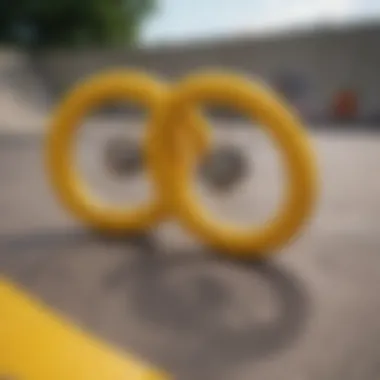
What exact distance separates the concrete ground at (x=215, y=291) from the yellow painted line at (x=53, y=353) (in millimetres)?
34

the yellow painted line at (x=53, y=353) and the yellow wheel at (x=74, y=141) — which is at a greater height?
the yellow wheel at (x=74, y=141)

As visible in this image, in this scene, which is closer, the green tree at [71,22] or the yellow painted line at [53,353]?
the yellow painted line at [53,353]

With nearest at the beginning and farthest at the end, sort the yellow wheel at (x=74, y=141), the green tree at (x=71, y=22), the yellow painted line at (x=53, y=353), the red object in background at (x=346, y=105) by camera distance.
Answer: the yellow painted line at (x=53, y=353) < the yellow wheel at (x=74, y=141) < the red object in background at (x=346, y=105) < the green tree at (x=71, y=22)

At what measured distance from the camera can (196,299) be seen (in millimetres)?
908

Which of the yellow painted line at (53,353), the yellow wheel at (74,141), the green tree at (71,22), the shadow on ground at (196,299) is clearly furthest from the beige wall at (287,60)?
the yellow painted line at (53,353)

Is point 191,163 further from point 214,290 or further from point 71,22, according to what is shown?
point 71,22

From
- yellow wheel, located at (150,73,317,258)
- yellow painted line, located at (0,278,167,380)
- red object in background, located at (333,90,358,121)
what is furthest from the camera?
red object in background, located at (333,90,358,121)

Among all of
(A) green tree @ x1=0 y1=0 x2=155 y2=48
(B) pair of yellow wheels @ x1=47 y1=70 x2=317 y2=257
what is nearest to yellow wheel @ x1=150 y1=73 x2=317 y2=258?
(B) pair of yellow wheels @ x1=47 y1=70 x2=317 y2=257

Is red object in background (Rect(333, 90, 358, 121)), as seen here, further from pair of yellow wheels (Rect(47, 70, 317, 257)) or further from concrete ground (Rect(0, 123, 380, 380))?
pair of yellow wheels (Rect(47, 70, 317, 257))

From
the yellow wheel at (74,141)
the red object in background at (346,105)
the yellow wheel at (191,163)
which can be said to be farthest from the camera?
the red object in background at (346,105)

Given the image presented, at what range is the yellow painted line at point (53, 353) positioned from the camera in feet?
2.20

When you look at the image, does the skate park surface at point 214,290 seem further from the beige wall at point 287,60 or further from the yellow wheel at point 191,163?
the beige wall at point 287,60

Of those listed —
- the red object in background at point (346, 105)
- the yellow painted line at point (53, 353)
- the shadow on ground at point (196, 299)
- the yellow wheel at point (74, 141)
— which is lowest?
the yellow painted line at point (53, 353)

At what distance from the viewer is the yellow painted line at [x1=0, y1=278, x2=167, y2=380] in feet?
2.20
